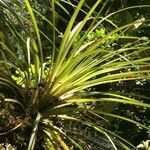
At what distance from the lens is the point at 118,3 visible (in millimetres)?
4086

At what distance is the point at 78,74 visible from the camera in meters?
1.74

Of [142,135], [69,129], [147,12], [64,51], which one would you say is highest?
[64,51]

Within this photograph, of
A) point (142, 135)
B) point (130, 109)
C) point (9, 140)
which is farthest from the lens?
point (142, 135)

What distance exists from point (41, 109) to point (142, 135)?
2179 mm

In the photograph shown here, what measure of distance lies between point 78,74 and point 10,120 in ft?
1.09

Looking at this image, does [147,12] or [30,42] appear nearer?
[30,42]

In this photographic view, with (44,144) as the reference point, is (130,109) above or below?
below

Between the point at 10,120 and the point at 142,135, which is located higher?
the point at 10,120

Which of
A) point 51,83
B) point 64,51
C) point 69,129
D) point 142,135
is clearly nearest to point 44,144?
point 69,129

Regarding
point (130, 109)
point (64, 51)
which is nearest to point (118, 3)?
point (130, 109)

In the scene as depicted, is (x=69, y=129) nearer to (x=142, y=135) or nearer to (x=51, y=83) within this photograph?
(x=51, y=83)

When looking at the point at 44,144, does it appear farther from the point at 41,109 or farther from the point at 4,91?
the point at 4,91

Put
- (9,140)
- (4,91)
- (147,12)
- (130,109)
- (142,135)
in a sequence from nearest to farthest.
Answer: (9,140) → (4,91) → (130,109) → (142,135) → (147,12)

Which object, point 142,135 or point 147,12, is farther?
point 147,12
